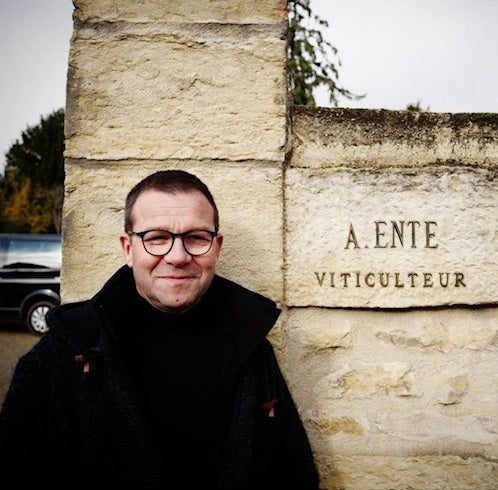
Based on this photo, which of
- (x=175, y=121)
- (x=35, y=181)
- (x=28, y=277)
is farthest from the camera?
(x=35, y=181)

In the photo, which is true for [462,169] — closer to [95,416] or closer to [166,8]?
[166,8]

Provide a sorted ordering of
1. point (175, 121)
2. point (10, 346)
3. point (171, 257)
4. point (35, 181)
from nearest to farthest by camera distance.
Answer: point (171, 257) → point (175, 121) → point (10, 346) → point (35, 181)

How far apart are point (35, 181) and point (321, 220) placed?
30.8m

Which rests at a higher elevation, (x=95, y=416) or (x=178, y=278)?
(x=178, y=278)

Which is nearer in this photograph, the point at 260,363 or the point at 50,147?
the point at 260,363

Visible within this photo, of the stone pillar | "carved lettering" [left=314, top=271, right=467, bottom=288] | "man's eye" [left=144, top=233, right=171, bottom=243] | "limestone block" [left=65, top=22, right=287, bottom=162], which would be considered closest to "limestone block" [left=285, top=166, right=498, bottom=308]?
"carved lettering" [left=314, top=271, right=467, bottom=288]

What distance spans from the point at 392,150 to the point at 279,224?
535mm

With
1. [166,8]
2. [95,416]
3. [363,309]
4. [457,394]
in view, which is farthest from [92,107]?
[457,394]

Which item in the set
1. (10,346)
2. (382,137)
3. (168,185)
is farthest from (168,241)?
(10,346)

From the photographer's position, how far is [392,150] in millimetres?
1668

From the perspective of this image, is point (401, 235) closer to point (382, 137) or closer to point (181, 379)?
point (382, 137)

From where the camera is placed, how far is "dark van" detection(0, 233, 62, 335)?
23.7ft

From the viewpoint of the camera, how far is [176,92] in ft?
5.16

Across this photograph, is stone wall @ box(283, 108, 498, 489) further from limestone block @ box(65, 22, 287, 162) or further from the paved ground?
the paved ground
